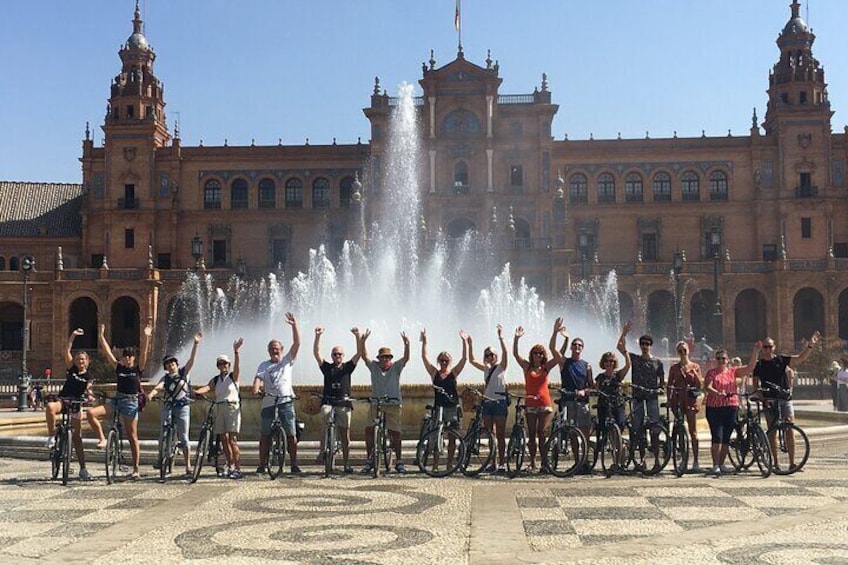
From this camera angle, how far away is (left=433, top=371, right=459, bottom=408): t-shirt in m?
14.0

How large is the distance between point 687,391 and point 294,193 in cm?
5801

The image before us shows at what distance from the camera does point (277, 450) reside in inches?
552

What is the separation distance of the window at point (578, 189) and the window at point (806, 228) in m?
14.8

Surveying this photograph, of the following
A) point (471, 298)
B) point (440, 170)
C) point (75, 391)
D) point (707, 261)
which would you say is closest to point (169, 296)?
point (440, 170)

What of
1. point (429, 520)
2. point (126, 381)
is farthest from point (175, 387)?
point (429, 520)

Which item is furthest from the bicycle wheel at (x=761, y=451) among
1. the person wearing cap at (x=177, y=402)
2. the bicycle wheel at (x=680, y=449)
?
the person wearing cap at (x=177, y=402)

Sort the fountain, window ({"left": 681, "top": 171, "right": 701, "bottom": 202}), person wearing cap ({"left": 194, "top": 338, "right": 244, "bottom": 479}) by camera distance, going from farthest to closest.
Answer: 1. window ({"left": 681, "top": 171, "right": 701, "bottom": 202})
2. the fountain
3. person wearing cap ({"left": 194, "top": 338, "right": 244, "bottom": 479})

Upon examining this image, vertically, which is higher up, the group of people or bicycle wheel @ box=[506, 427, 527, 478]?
the group of people

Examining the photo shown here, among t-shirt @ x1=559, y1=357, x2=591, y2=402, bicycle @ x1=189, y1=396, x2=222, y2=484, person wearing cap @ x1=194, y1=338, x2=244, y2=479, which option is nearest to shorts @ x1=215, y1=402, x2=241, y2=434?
person wearing cap @ x1=194, y1=338, x2=244, y2=479

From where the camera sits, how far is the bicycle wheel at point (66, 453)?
44.1 ft

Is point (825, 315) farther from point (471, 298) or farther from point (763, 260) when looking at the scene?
point (471, 298)

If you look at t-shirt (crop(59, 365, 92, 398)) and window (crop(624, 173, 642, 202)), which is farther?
window (crop(624, 173, 642, 202))

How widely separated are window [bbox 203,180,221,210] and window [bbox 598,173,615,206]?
27707mm

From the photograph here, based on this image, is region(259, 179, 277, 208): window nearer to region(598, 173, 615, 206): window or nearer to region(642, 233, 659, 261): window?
region(598, 173, 615, 206): window
